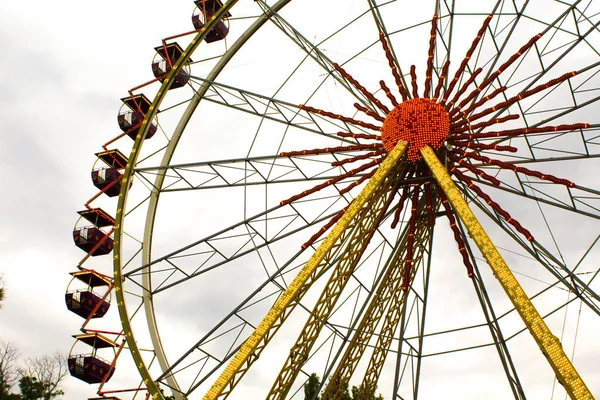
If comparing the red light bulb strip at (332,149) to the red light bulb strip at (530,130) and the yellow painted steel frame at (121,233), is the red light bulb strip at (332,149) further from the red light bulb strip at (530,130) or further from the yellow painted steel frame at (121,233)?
the yellow painted steel frame at (121,233)

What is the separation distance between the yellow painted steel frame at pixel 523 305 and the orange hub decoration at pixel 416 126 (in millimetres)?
1163

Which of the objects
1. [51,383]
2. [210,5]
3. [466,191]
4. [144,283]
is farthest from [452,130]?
[51,383]

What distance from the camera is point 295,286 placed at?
53.1 feet

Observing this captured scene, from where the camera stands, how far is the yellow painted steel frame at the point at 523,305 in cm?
1308

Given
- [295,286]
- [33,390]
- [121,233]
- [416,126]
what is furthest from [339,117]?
[33,390]

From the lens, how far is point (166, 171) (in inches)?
924

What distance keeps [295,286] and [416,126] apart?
5572 millimetres

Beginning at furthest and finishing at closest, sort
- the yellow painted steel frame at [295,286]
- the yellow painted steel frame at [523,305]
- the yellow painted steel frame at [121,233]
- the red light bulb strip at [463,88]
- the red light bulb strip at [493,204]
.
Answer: the yellow painted steel frame at [121,233] < the red light bulb strip at [463,88] < the red light bulb strip at [493,204] < the yellow painted steel frame at [295,286] < the yellow painted steel frame at [523,305]

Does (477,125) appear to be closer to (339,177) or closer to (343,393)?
(339,177)

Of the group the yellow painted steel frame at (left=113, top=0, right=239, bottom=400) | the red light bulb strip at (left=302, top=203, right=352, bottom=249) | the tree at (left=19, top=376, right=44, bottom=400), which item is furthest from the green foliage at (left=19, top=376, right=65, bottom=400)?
the red light bulb strip at (left=302, top=203, right=352, bottom=249)

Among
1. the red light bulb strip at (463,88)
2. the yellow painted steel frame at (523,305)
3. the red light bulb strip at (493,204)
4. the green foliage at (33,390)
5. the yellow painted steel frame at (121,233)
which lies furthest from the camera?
the green foliage at (33,390)

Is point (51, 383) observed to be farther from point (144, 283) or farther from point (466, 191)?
point (466, 191)

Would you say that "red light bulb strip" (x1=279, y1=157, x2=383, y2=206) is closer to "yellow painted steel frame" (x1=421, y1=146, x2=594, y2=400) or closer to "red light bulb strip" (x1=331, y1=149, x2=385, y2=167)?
"red light bulb strip" (x1=331, y1=149, x2=385, y2=167)

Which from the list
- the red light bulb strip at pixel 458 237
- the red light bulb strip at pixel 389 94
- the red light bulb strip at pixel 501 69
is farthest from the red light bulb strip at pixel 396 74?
the red light bulb strip at pixel 458 237
